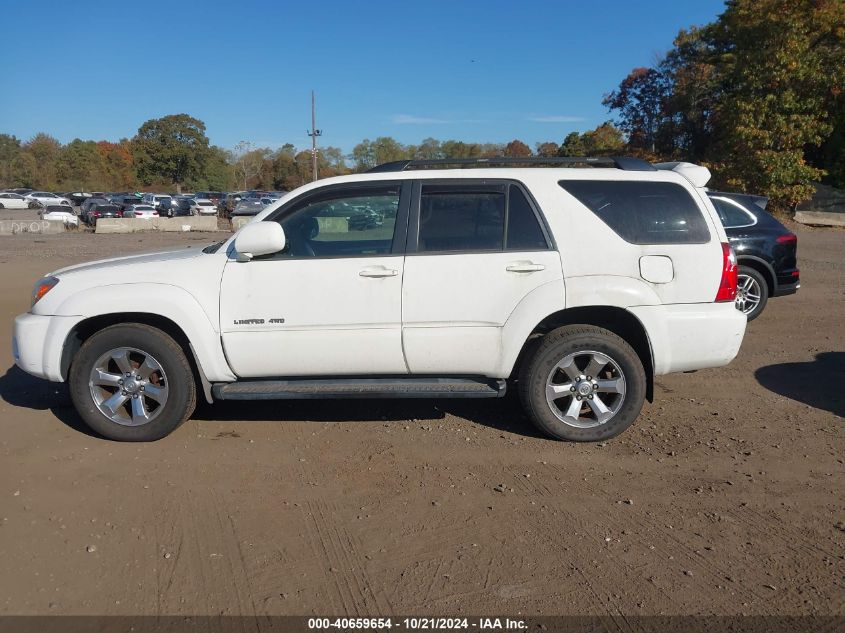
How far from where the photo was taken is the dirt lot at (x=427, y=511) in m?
3.21

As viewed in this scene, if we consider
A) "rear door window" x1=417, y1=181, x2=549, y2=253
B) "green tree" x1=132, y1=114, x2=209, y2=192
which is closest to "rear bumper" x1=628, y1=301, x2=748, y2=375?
"rear door window" x1=417, y1=181, x2=549, y2=253

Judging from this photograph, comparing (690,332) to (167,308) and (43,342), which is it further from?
(43,342)

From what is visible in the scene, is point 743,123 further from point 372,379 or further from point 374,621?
point 374,621

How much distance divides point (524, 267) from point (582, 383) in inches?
35.7

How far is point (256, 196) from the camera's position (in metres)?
50.8

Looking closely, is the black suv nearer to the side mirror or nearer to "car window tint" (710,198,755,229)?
"car window tint" (710,198,755,229)

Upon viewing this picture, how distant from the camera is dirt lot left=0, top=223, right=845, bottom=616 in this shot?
321 cm

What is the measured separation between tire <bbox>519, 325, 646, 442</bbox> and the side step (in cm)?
26

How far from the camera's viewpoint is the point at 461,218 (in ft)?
16.3

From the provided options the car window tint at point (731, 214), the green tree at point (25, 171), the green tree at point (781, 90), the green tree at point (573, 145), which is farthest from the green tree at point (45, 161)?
the car window tint at point (731, 214)

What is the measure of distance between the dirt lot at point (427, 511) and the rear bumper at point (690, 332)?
0.60 metres

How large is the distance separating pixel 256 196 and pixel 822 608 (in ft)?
166

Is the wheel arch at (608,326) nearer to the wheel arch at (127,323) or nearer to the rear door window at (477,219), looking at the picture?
the rear door window at (477,219)

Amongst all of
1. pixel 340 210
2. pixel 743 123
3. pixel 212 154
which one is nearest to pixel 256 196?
pixel 743 123
